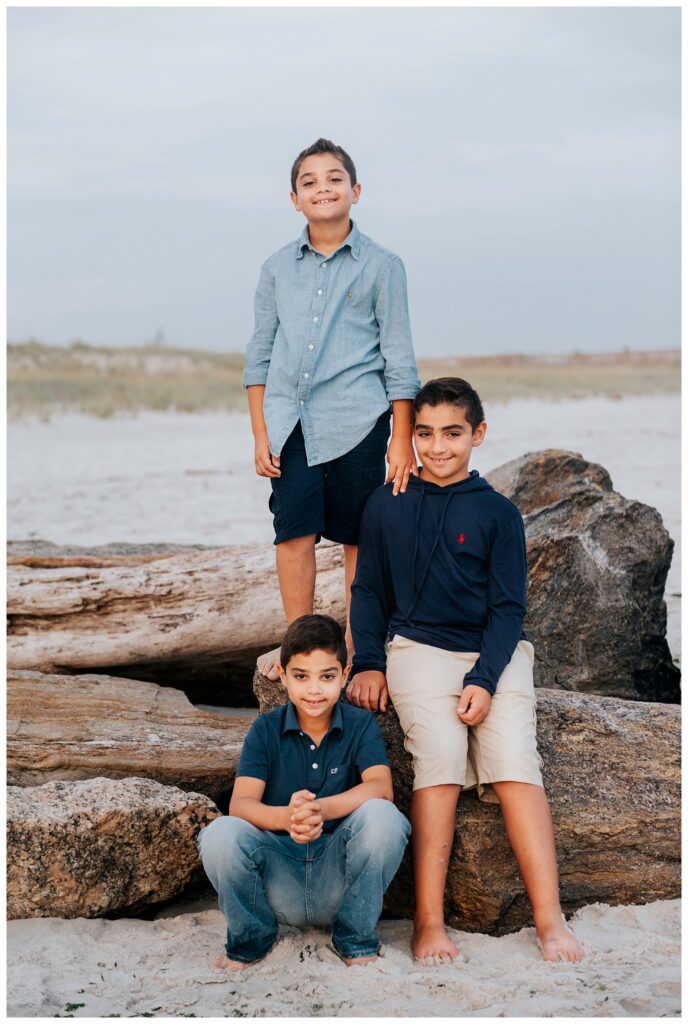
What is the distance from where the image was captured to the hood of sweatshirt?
12.9 ft

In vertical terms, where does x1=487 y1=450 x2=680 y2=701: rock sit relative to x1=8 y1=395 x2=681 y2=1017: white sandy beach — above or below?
above

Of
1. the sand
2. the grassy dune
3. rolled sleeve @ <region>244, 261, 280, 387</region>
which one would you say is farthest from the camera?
the grassy dune

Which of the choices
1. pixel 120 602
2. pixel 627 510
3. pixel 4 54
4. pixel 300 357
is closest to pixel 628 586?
pixel 627 510

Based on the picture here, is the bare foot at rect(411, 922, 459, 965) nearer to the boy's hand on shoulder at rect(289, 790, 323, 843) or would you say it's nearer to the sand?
the sand

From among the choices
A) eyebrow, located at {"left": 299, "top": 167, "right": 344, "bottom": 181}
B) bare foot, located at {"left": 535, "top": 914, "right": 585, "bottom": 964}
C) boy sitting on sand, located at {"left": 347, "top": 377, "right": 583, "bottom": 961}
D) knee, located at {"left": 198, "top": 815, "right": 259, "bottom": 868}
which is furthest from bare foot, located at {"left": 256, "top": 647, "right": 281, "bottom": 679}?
eyebrow, located at {"left": 299, "top": 167, "right": 344, "bottom": 181}

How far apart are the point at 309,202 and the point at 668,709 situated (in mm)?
2336

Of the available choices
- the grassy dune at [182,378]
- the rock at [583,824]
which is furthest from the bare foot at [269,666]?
the grassy dune at [182,378]

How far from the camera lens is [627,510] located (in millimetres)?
5574

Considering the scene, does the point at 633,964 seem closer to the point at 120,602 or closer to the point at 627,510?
the point at 627,510

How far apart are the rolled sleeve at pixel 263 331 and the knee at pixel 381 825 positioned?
5.86ft

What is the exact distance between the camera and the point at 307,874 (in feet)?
11.6

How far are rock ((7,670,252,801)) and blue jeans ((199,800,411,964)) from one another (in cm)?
117

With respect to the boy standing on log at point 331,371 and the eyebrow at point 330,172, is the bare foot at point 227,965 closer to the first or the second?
the boy standing on log at point 331,371

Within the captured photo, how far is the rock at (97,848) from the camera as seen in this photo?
3.88m
